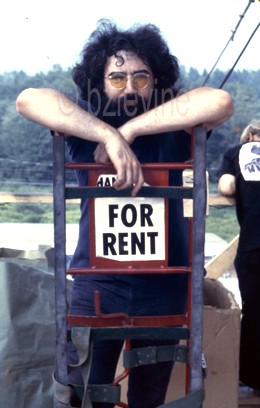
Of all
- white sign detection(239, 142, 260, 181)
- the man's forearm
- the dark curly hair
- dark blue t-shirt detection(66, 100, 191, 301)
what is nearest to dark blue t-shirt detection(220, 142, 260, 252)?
white sign detection(239, 142, 260, 181)

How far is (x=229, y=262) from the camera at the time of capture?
13.9 feet

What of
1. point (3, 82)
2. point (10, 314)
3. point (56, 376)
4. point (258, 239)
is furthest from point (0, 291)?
point (3, 82)

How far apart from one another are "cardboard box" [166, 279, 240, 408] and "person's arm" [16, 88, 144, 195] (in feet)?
4.12

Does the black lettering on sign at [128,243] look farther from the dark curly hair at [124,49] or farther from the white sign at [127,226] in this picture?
the dark curly hair at [124,49]

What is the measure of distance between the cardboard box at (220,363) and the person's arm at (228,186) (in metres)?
0.77

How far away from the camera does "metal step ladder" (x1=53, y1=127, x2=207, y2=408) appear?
6.73ft

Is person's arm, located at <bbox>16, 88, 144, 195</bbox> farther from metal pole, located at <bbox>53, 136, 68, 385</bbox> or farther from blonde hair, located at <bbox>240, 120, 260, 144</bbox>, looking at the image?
blonde hair, located at <bbox>240, 120, 260, 144</bbox>

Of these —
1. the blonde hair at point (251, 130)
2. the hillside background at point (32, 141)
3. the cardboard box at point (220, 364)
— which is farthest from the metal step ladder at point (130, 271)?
the hillside background at point (32, 141)

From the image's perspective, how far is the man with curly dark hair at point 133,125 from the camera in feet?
6.77

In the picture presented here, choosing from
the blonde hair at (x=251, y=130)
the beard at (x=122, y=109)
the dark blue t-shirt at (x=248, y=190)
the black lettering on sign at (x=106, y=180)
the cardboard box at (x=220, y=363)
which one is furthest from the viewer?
the blonde hair at (x=251, y=130)

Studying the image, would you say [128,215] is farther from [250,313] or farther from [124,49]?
[250,313]

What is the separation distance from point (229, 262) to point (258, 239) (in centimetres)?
64

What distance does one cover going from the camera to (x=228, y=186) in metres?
3.75

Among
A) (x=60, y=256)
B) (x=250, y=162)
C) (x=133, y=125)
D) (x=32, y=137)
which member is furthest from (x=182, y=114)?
(x=32, y=137)
